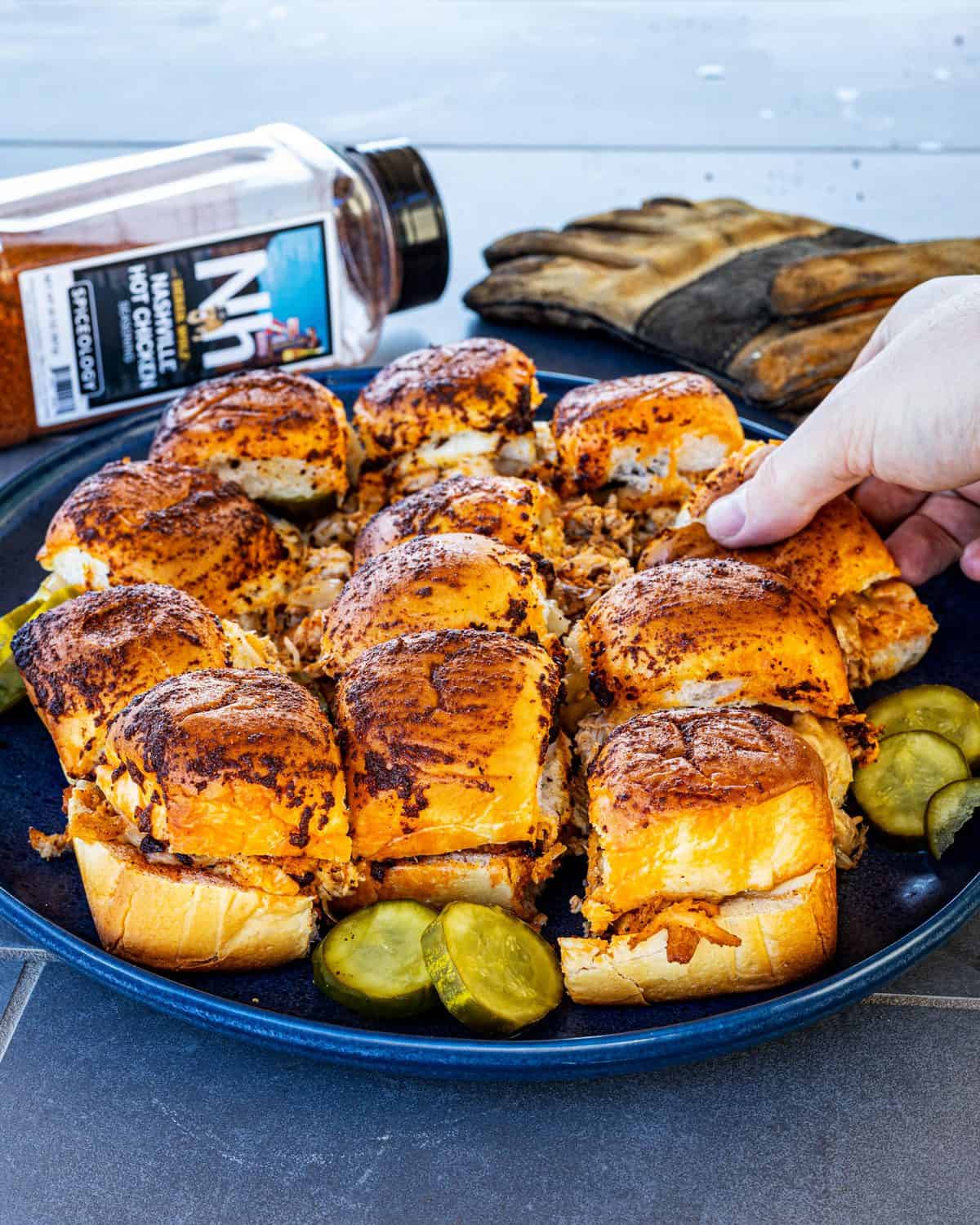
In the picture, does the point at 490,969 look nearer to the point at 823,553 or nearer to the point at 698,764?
the point at 698,764

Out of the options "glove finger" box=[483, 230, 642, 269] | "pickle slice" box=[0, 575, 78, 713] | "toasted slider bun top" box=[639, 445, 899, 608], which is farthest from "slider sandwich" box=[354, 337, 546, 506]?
"glove finger" box=[483, 230, 642, 269]

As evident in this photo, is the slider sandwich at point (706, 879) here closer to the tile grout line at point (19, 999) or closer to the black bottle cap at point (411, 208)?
the tile grout line at point (19, 999)

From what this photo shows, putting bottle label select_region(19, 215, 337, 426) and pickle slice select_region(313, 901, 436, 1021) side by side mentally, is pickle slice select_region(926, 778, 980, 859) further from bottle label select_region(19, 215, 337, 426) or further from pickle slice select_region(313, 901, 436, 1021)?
bottle label select_region(19, 215, 337, 426)

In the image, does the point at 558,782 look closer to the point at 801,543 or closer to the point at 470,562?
the point at 470,562

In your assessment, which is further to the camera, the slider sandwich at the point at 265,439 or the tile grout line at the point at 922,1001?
the slider sandwich at the point at 265,439

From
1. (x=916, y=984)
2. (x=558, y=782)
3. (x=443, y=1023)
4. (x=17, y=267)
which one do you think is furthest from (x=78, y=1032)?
(x=17, y=267)

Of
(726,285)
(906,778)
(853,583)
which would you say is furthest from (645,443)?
(726,285)

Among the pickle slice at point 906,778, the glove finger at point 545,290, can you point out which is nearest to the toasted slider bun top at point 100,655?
the pickle slice at point 906,778
